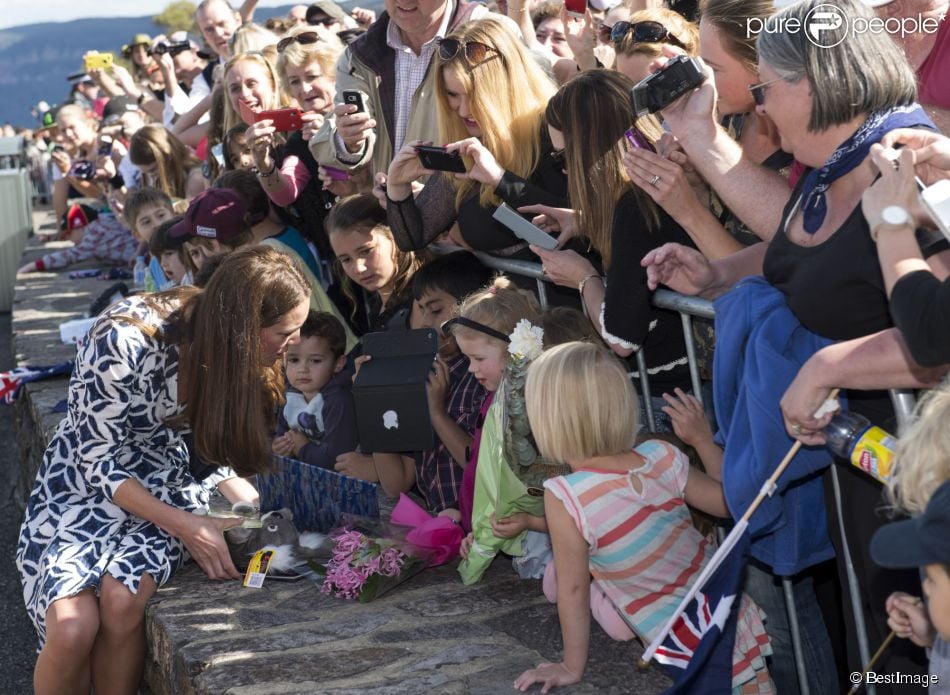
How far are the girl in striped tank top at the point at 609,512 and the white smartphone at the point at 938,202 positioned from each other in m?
1.02

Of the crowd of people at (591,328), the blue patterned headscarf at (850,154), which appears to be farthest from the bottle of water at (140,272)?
the blue patterned headscarf at (850,154)

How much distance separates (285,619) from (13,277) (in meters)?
11.8

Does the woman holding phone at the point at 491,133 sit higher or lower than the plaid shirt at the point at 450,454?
higher

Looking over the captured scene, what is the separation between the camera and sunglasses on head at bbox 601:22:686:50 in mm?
3914

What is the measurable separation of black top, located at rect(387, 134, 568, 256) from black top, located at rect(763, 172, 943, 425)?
148cm

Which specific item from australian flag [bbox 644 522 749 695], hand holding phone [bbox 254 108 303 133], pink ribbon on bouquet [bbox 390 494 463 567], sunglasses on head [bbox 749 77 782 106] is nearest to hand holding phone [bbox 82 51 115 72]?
hand holding phone [bbox 254 108 303 133]

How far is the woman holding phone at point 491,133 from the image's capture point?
412cm

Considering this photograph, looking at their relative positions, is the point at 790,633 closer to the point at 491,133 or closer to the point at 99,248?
the point at 491,133

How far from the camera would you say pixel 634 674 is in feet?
10.4

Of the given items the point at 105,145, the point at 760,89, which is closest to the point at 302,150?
the point at 760,89

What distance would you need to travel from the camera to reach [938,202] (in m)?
2.28

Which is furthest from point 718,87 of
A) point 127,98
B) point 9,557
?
point 127,98

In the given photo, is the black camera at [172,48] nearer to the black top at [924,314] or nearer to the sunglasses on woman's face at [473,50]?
the sunglasses on woman's face at [473,50]

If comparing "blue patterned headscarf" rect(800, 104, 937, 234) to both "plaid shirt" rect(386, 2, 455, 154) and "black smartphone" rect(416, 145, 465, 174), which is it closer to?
"black smartphone" rect(416, 145, 465, 174)
